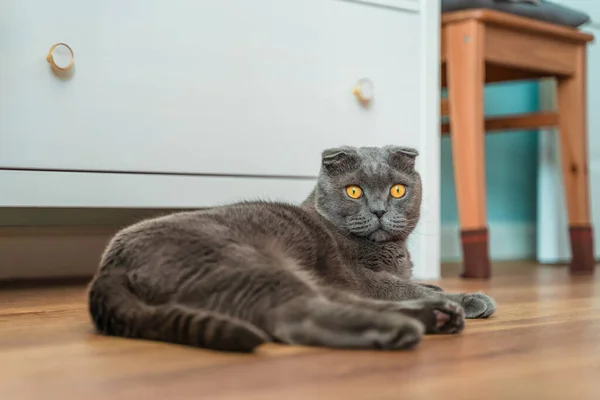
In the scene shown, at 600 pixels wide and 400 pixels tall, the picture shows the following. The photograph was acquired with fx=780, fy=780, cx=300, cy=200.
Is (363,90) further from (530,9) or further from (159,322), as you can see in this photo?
(159,322)

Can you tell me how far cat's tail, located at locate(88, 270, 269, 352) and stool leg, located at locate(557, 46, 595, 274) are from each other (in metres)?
1.79

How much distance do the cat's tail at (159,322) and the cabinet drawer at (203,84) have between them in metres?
0.65

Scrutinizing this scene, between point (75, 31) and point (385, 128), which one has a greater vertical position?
point (75, 31)

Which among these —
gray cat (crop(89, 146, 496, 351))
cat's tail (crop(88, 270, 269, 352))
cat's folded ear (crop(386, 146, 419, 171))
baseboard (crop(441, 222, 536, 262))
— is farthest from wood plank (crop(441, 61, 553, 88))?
cat's tail (crop(88, 270, 269, 352))

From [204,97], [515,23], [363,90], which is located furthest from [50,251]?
[515,23]

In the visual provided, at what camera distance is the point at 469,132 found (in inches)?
82.0

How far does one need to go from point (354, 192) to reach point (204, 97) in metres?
0.56

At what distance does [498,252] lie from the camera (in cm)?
310

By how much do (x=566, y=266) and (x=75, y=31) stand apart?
187 centimetres

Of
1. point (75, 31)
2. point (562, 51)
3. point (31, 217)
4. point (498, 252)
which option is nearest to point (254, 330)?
point (75, 31)

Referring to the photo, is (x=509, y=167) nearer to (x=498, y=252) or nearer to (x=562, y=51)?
(x=498, y=252)

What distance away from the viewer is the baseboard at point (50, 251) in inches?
81.4

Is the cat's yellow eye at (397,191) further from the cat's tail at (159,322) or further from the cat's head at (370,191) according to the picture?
the cat's tail at (159,322)

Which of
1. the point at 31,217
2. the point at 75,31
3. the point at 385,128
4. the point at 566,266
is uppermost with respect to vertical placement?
the point at 75,31
